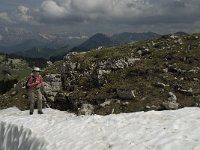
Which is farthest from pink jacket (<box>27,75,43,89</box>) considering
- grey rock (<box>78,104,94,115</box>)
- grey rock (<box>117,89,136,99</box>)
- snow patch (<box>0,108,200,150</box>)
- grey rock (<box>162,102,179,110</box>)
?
grey rock (<box>162,102,179,110</box>)

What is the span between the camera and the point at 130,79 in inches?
1310

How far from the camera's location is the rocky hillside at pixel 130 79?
95.9 ft

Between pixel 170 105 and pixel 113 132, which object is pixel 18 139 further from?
pixel 170 105

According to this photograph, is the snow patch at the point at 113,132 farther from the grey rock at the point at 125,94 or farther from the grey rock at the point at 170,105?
the grey rock at the point at 125,94

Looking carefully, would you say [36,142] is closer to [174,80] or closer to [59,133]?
[59,133]

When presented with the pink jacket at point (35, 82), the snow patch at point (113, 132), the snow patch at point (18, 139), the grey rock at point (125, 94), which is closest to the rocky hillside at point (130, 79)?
the grey rock at point (125, 94)

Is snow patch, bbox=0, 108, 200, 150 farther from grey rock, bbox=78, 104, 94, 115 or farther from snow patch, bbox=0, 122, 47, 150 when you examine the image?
grey rock, bbox=78, 104, 94, 115

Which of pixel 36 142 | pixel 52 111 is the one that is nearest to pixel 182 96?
pixel 52 111

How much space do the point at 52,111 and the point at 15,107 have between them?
6.13m

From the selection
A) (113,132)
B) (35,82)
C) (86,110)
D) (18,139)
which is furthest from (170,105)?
(18,139)

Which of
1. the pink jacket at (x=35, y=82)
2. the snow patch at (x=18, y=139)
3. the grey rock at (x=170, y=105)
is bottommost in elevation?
the snow patch at (x=18, y=139)

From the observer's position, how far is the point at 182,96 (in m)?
29.3

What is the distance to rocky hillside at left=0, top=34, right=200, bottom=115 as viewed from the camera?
29234 millimetres

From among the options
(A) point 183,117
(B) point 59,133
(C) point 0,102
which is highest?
(A) point 183,117
